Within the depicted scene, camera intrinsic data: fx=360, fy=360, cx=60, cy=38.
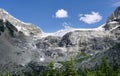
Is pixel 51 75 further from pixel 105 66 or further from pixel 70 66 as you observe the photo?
pixel 105 66

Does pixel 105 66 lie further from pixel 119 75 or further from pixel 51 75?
pixel 51 75

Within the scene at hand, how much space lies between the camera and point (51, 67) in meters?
62.8

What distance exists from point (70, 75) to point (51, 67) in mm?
3805

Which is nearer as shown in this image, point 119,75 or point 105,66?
point 105,66

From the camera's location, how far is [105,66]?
93.8m

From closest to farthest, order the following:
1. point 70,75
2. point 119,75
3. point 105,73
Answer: point 70,75 < point 105,73 < point 119,75

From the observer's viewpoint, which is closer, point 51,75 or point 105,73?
point 51,75

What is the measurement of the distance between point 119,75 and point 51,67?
143 feet

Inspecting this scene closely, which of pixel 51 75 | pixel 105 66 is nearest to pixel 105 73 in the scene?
pixel 105 66

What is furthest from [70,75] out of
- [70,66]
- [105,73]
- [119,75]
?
[119,75]

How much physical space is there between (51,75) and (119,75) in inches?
1699

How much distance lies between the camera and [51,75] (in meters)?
63.2

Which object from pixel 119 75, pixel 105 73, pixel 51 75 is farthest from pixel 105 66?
pixel 51 75

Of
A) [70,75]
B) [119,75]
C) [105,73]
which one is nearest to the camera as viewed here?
[70,75]
